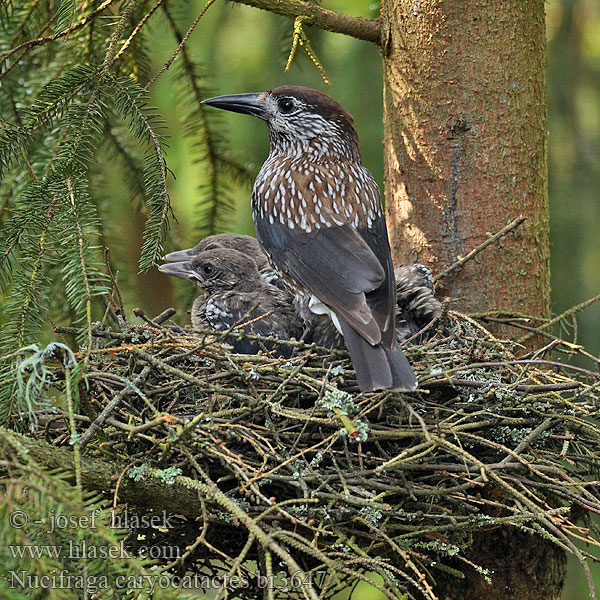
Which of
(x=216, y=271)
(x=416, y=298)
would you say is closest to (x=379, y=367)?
(x=416, y=298)

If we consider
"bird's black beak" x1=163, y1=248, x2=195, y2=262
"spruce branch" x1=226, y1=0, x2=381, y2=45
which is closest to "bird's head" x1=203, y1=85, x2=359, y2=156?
"spruce branch" x1=226, y1=0, x2=381, y2=45

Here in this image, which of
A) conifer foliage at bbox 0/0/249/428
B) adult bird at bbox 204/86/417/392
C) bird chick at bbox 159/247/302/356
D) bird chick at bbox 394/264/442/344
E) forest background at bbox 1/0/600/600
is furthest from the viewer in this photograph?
forest background at bbox 1/0/600/600

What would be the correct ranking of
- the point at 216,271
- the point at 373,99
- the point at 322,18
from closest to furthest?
1. the point at 322,18
2. the point at 216,271
3. the point at 373,99

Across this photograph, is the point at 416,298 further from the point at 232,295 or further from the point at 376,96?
the point at 376,96

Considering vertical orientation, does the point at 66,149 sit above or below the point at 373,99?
below

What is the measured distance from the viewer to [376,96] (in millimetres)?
5133

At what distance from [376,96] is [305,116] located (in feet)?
4.65

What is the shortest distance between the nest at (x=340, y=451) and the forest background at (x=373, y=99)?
1.75 m

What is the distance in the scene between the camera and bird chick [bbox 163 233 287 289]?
12.8ft

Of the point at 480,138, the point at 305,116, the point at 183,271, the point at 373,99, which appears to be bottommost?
the point at 183,271

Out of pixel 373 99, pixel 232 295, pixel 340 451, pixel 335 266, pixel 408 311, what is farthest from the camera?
pixel 373 99

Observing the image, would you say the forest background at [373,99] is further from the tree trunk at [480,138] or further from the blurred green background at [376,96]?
the tree trunk at [480,138]

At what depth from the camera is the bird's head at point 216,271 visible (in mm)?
3758

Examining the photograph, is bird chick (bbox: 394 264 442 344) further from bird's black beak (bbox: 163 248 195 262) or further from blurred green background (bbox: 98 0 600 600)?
blurred green background (bbox: 98 0 600 600)
